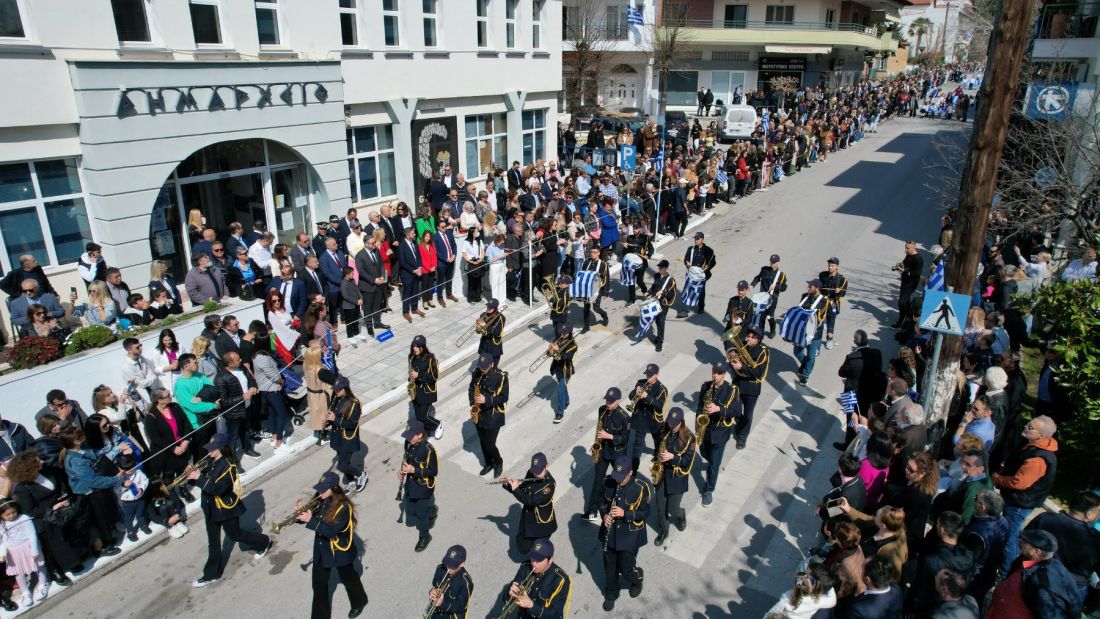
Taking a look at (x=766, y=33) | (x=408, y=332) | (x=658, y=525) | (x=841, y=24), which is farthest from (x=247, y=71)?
(x=841, y=24)

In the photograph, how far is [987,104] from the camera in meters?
8.39

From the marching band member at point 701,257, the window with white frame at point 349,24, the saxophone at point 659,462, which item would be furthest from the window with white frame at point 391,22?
the saxophone at point 659,462

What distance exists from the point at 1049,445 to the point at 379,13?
16.2 m

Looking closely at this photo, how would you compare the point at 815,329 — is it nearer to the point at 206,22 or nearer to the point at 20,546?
the point at 20,546

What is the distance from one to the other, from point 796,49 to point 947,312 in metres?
43.8

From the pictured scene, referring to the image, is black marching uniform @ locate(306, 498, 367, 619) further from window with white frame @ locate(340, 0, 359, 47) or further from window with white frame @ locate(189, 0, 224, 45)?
window with white frame @ locate(340, 0, 359, 47)

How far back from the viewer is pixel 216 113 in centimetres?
1370

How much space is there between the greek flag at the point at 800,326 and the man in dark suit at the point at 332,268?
769 cm

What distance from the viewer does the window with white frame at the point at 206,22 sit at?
13.9 metres

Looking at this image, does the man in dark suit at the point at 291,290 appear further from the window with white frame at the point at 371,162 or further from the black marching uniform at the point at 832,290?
the black marching uniform at the point at 832,290

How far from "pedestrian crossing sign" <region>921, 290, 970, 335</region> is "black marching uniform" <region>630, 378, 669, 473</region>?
316 centimetres

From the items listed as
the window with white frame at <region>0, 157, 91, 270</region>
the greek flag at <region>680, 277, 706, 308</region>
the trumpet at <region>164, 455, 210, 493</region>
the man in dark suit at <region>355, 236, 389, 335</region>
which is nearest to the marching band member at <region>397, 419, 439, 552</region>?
the trumpet at <region>164, 455, 210, 493</region>

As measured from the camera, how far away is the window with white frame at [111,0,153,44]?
12742mm

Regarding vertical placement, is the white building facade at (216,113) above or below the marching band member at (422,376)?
above
